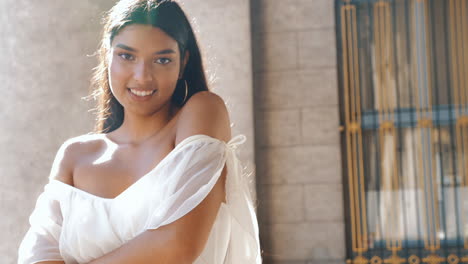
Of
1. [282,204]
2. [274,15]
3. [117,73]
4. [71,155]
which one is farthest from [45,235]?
[274,15]

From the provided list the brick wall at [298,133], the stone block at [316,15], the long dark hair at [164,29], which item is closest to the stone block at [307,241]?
the brick wall at [298,133]

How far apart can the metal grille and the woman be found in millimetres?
4677

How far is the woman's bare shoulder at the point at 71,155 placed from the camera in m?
1.73

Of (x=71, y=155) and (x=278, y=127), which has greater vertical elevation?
(x=71, y=155)

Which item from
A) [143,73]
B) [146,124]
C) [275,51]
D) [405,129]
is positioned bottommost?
[405,129]

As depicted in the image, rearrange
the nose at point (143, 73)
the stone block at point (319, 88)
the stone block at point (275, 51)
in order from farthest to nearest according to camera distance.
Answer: the stone block at point (275, 51) → the stone block at point (319, 88) → the nose at point (143, 73)

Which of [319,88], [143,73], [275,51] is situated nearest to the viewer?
[143,73]

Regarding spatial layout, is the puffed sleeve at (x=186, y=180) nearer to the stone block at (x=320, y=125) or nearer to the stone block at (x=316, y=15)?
the stone block at (x=320, y=125)

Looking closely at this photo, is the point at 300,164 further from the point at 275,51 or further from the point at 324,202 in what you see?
the point at 275,51

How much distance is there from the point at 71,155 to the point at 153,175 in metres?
0.29

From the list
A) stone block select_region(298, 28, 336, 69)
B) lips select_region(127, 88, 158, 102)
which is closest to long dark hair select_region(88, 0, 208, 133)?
lips select_region(127, 88, 158, 102)

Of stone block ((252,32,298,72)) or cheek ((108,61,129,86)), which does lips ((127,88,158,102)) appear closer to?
cheek ((108,61,129,86))

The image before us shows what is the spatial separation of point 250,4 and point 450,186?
7.80 feet

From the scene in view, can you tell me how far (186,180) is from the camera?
154cm
